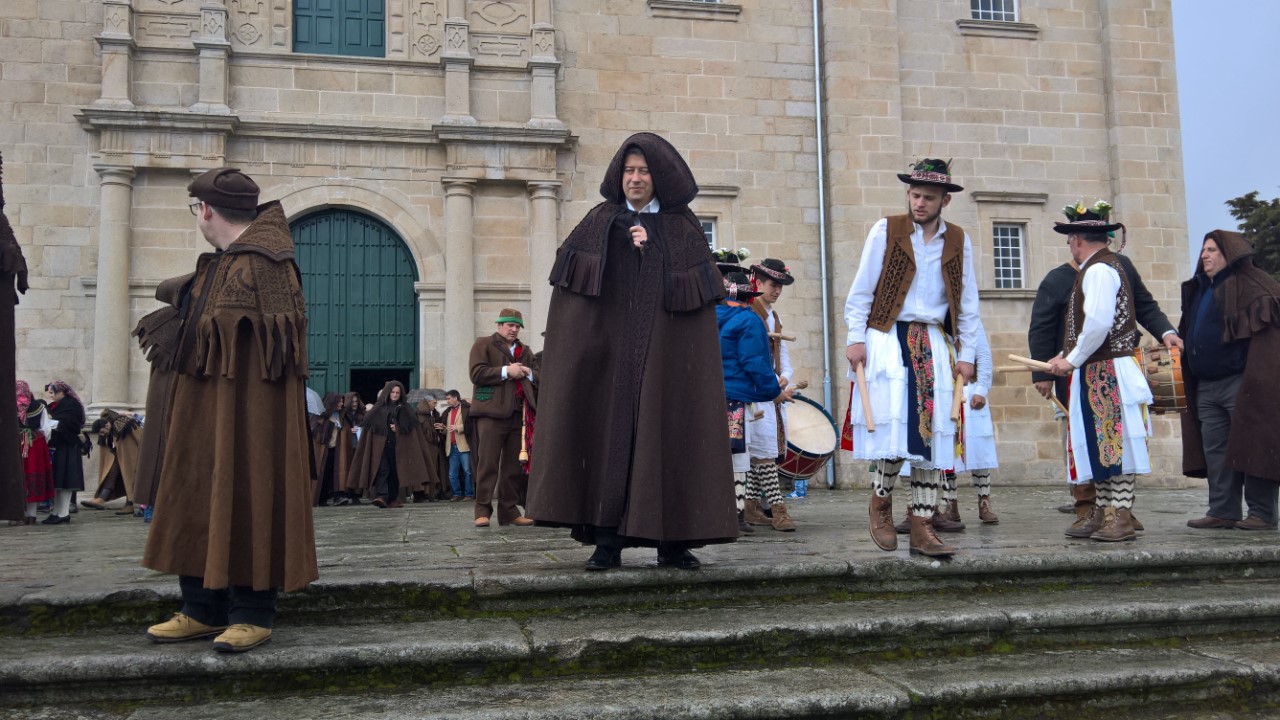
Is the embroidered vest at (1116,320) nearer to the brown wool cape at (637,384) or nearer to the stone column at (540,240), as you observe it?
the brown wool cape at (637,384)

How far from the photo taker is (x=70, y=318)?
15.5m

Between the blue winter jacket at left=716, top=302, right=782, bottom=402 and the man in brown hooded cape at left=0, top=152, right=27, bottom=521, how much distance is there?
15.0ft

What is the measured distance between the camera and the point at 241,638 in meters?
4.29

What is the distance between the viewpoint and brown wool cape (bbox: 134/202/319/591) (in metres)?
4.39

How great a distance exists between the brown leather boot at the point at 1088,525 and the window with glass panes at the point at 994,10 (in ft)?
44.4

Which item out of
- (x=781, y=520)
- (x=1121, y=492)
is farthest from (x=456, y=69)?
(x=1121, y=492)

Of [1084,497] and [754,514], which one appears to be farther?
[754,514]

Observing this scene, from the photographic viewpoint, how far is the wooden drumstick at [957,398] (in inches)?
241

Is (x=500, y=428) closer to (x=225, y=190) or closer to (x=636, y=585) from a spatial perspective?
(x=636, y=585)

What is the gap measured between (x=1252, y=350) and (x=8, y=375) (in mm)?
8086

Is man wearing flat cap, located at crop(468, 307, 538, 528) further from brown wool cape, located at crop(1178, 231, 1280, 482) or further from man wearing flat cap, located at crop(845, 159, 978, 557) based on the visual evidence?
brown wool cape, located at crop(1178, 231, 1280, 482)

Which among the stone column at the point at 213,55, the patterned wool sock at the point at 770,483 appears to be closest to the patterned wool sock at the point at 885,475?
the patterned wool sock at the point at 770,483

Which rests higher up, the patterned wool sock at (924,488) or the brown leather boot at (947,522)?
the patterned wool sock at (924,488)

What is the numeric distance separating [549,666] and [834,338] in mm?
13514
